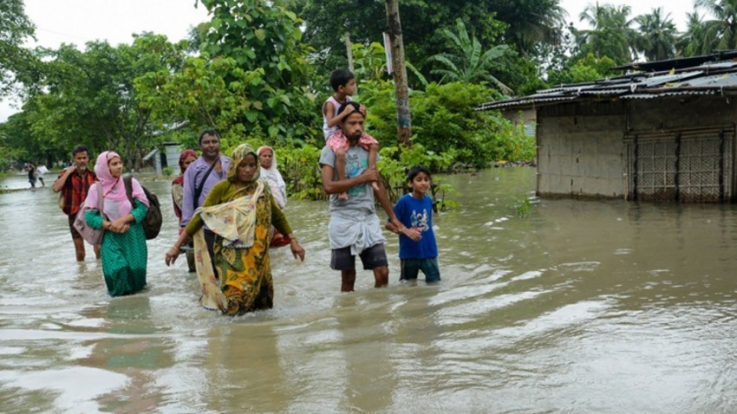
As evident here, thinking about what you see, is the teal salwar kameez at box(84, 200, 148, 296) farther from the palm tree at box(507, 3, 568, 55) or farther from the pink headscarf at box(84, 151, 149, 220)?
the palm tree at box(507, 3, 568, 55)

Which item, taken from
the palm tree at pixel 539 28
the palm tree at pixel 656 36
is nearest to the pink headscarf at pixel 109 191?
the palm tree at pixel 539 28

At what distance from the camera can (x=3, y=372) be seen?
4.25 m

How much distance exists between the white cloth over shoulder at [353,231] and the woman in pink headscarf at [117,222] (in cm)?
225

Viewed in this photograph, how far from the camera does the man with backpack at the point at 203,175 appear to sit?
6629 mm

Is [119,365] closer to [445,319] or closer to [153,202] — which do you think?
[445,319]

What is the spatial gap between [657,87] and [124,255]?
8.80 m

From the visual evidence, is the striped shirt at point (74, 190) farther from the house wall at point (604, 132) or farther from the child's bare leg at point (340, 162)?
the house wall at point (604, 132)

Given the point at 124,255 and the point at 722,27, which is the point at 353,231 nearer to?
the point at 124,255

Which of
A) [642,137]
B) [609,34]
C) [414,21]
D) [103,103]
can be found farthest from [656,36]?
[642,137]

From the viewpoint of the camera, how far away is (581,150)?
14.2 metres

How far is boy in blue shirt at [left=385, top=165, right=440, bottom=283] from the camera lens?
5.94 m

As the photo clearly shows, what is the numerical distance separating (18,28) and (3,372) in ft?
104

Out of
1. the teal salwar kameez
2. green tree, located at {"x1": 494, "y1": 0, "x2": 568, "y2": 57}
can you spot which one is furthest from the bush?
green tree, located at {"x1": 494, "y1": 0, "x2": 568, "y2": 57}

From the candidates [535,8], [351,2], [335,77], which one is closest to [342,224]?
[335,77]
